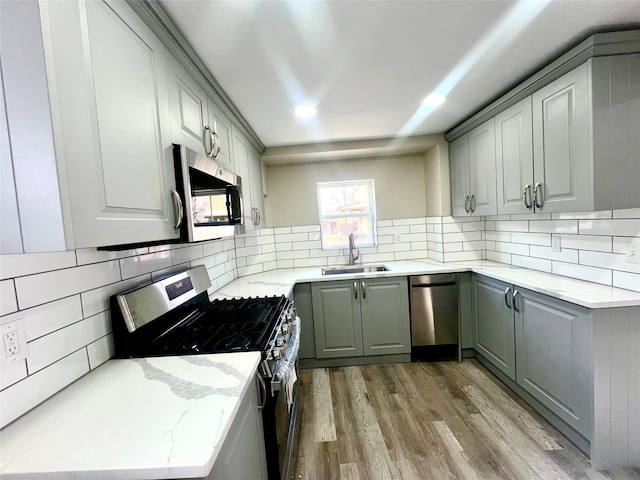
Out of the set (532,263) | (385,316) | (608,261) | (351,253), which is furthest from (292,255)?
(608,261)

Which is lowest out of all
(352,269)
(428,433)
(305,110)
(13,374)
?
(428,433)

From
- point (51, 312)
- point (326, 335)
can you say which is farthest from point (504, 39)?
point (326, 335)

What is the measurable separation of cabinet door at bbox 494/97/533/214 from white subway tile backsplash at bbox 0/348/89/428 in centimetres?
247

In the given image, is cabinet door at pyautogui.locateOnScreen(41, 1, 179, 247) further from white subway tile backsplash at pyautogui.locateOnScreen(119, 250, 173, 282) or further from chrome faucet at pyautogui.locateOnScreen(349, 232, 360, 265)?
chrome faucet at pyautogui.locateOnScreen(349, 232, 360, 265)

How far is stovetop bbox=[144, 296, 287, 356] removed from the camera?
1.23 m

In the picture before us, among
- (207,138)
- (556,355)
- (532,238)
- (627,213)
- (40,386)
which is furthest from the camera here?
(532,238)

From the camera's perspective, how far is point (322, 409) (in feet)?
7.25

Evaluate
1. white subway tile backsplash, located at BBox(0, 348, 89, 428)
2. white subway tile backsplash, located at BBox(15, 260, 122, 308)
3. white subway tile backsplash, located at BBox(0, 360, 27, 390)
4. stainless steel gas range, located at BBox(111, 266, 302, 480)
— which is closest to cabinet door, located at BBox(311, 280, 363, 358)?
stainless steel gas range, located at BBox(111, 266, 302, 480)

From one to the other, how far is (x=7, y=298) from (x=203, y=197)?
2.41 ft

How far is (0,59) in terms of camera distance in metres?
0.60

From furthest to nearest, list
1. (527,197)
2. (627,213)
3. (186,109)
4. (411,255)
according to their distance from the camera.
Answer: (411,255) < (527,197) < (627,213) < (186,109)

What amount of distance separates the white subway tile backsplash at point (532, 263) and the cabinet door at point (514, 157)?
1.59 feet

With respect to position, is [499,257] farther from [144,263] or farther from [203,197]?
[144,263]

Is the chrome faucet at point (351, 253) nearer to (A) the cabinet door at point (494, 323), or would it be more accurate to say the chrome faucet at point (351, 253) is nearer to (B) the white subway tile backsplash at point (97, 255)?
(A) the cabinet door at point (494, 323)
